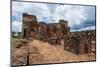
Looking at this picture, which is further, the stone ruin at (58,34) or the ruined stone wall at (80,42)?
the ruined stone wall at (80,42)

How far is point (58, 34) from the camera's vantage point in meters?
2.53

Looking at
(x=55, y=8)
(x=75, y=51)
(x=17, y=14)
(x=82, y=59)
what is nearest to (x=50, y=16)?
(x=55, y=8)

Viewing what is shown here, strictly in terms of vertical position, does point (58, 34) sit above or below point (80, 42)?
above

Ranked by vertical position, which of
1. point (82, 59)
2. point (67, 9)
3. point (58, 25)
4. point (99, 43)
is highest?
point (67, 9)

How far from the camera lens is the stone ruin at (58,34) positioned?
240cm

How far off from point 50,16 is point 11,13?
1.69 feet

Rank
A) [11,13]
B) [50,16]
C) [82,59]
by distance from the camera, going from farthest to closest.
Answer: [82,59] < [50,16] < [11,13]

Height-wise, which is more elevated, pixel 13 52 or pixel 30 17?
pixel 30 17

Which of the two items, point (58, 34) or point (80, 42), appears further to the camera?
point (80, 42)

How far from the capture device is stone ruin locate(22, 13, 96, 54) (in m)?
2.40

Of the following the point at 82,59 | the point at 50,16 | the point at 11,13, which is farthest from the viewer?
the point at 82,59

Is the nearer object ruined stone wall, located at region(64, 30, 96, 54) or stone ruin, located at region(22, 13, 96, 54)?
stone ruin, located at region(22, 13, 96, 54)

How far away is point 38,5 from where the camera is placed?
2.44 metres

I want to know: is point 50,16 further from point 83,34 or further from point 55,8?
point 83,34
